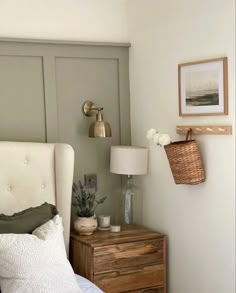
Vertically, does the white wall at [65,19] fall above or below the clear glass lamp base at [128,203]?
above

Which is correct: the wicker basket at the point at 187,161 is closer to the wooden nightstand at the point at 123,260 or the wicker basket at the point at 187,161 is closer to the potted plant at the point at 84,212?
the wooden nightstand at the point at 123,260

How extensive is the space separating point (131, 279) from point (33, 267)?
0.91 meters

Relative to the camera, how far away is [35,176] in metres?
3.51

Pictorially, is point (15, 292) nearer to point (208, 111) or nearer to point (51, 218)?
point (51, 218)

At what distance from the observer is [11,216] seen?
10.6 ft

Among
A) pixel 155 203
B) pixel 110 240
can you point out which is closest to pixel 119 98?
pixel 155 203

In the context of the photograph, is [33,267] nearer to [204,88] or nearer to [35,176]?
[35,176]

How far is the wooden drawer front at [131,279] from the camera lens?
3383mm

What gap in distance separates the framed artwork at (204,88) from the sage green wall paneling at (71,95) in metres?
0.66

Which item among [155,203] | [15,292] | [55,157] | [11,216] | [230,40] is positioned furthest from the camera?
[155,203]

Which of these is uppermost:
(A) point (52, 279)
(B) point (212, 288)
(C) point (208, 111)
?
(C) point (208, 111)

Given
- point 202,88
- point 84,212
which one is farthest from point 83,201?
point 202,88

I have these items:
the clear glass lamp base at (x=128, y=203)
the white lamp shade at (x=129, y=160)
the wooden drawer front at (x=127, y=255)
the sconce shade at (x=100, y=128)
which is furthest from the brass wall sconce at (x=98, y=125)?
the wooden drawer front at (x=127, y=255)

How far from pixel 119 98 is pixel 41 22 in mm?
765
